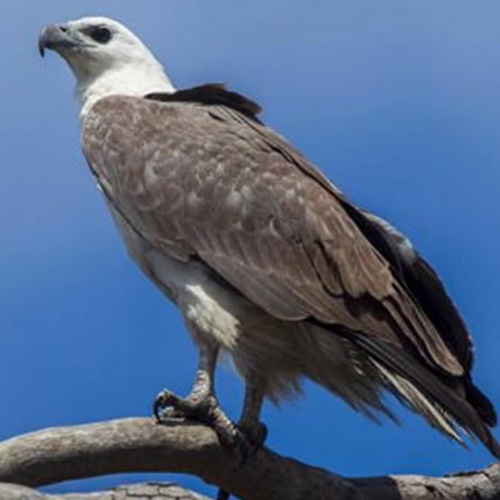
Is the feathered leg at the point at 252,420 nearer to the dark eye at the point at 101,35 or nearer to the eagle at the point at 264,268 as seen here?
the eagle at the point at 264,268

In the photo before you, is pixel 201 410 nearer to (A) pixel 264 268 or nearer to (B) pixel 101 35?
(A) pixel 264 268

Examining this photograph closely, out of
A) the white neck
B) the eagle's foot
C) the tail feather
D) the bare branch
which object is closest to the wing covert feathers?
the tail feather

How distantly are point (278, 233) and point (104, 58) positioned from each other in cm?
157

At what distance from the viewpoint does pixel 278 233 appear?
7207mm

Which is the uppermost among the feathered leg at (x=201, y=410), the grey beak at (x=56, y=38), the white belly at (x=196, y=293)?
the grey beak at (x=56, y=38)

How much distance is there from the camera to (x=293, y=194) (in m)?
7.27

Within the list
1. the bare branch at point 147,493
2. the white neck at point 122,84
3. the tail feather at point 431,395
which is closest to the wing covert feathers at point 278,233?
the tail feather at point 431,395

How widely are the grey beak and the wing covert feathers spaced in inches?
24.7

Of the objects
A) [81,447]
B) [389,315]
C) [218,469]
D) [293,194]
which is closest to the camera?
[81,447]

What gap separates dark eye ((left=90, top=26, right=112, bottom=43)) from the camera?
837 centimetres

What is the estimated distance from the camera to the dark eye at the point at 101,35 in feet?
27.5

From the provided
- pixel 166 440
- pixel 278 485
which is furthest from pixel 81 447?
pixel 278 485

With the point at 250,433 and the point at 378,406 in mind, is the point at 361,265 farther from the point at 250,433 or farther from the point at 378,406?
the point at 250,433

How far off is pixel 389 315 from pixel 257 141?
3.82 feet
